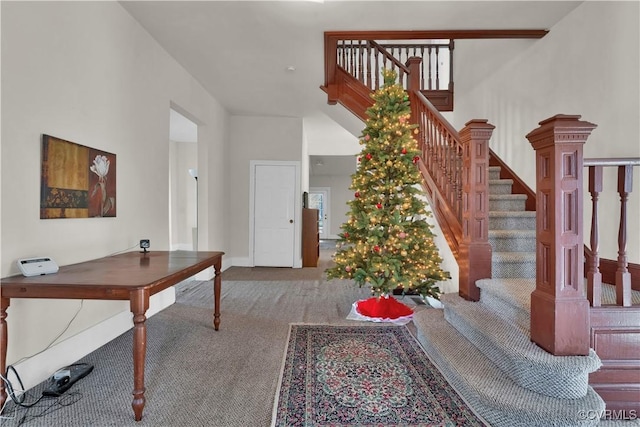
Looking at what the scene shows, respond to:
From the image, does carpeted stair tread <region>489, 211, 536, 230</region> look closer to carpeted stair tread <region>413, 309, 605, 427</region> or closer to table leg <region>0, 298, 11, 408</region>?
carpeted stair tread <region>413, 309, 605, 427</region>

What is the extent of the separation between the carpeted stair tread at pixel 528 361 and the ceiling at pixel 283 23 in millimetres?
2567

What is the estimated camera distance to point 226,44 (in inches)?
138

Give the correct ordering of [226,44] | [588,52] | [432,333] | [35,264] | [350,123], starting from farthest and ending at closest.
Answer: [350,123], [226,44], [588,52], [432,333], [35,264]

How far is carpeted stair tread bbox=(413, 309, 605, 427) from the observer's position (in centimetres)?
153

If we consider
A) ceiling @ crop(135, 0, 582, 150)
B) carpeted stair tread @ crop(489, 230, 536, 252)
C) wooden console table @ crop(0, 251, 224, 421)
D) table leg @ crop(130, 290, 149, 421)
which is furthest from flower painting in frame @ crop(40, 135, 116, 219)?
carpeted stair tread @ crop(489, 230, 536, 252)

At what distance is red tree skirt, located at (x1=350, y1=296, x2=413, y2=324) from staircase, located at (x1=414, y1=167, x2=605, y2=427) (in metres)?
0.33

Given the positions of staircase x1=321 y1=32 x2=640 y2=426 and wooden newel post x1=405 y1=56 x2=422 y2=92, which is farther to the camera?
wooden newel post x1=405 y1=56 x2=422 y2=92

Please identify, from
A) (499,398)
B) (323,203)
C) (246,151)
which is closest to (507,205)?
(499,398)

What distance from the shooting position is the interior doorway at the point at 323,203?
1322 cm

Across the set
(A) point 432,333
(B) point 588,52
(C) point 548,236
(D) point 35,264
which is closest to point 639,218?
(C) point 548,236

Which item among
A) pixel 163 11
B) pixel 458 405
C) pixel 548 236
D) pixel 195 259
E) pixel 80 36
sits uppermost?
pixel 163 11

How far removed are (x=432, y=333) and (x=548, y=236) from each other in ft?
3.70

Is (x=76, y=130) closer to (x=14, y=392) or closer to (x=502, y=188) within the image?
(x=14, y=392)

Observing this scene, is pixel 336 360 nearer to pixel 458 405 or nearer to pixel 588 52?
pixel 458 405
